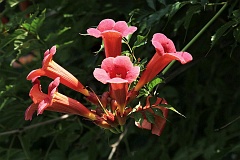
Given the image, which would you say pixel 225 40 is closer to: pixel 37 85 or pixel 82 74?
pixel 82 74

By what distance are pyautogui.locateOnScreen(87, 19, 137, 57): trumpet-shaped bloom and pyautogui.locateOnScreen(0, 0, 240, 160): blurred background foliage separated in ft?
1.32

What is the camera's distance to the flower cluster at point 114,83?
7.43 feet

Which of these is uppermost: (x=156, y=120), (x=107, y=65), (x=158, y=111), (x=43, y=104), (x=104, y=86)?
(x=107, y=65)

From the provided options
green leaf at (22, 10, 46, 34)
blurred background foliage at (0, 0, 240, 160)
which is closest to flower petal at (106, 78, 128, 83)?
blurred background foliage at (0, 0, 240, 160)

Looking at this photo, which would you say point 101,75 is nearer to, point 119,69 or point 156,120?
point 119,69

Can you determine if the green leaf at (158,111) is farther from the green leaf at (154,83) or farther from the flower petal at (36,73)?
the flower petal at (36,73)

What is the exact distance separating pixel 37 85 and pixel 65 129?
3.47 feet

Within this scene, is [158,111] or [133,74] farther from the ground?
[133,74]

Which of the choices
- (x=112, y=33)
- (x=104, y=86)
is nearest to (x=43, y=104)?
(x=112, y=33)

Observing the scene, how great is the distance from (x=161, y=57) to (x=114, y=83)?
0.66ft

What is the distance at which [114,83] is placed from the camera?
2.24 metres

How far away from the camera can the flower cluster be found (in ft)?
7.43

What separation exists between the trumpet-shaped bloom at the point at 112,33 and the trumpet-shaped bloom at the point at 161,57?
0.11 metres

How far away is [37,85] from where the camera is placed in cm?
243
